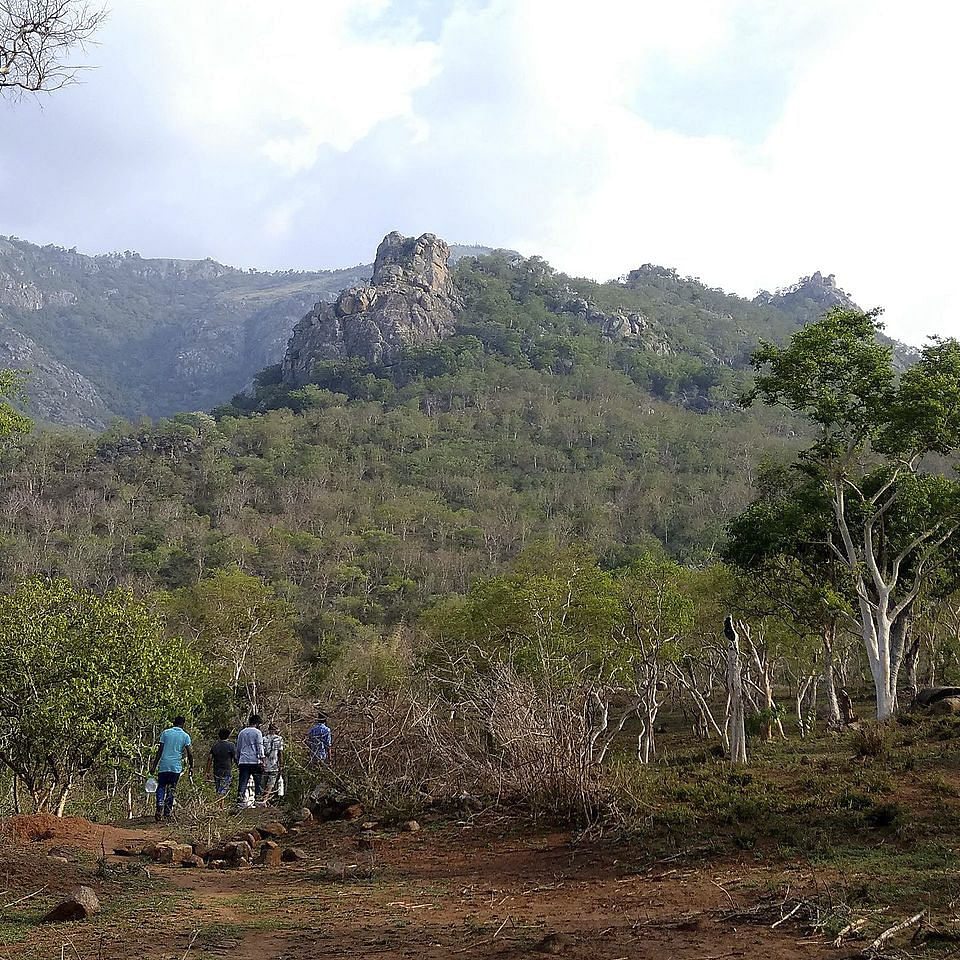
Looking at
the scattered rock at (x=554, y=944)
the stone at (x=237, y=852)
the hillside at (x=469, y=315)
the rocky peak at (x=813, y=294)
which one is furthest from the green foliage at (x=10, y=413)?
the rocky peak at (x=813, y=294)

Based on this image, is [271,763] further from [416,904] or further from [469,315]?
[469,315]

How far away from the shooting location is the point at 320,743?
11.8m

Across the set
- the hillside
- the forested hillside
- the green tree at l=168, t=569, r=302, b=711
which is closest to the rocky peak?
the hillside

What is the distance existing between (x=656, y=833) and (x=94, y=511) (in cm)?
6402

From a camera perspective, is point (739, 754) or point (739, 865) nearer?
point (739, 865)

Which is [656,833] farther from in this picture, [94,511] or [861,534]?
[94,511]

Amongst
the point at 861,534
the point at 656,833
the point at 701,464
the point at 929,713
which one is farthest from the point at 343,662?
the point at 701,464

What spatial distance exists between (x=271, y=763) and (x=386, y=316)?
313ft

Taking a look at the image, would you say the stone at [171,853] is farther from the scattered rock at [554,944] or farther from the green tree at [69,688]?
the scattered rock at [554,944]

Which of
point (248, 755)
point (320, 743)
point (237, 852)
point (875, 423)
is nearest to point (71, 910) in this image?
point (237, 852)

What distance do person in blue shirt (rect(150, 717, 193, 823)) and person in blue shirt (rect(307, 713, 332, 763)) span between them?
162cm

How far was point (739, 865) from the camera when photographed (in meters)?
6.44

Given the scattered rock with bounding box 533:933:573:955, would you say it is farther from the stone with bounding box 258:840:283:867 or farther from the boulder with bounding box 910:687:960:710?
the boulder with bounding box 910:687:960:710

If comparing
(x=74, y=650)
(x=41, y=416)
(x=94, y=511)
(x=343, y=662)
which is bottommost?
(x=343, y=662)
